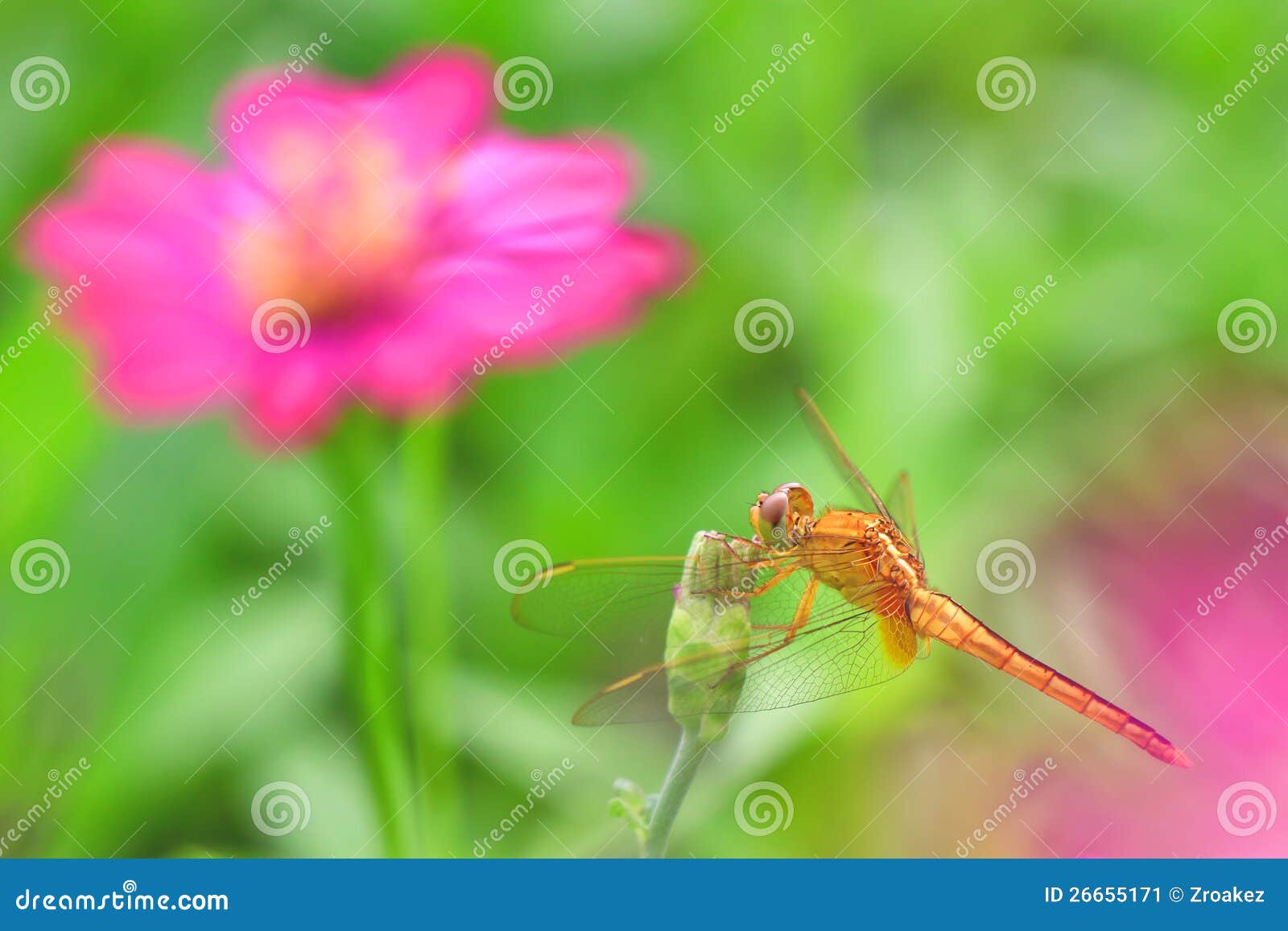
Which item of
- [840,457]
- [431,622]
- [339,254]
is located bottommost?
[431,622]

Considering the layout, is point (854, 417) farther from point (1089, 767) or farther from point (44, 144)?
point (44, 144)

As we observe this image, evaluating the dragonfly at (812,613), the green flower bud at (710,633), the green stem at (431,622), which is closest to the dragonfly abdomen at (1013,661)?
the dragonfly at (812,613)

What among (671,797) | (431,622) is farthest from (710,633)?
(431,622)

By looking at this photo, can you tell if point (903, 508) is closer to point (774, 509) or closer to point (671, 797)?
point (774, 509)

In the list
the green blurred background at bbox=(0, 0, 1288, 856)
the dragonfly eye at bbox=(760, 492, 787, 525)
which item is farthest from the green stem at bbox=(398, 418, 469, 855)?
the dragonfly eye at bbox=(760, 492, 787, 525)

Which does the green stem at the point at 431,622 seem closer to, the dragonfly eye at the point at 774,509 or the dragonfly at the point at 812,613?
the dragonfly at the point at 812,613
